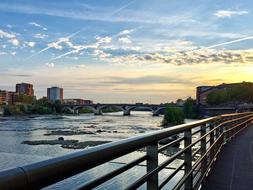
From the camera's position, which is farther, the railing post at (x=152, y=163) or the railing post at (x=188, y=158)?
the railing post at (x=188, y=158)

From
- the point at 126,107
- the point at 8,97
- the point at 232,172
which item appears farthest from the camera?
the point at 8,97

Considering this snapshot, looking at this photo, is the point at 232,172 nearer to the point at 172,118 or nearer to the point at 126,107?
the point at 172,118

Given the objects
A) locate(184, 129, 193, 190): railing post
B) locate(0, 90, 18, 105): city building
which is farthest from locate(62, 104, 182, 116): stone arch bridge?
locate(184, 129, 193, 190): railing post

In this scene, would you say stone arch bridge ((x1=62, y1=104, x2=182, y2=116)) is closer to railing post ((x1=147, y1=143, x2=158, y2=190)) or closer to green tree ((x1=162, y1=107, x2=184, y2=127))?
green tree ((x1=162, y1=107, x2=184, y2=127))

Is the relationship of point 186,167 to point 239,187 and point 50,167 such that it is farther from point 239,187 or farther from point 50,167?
point 50,167

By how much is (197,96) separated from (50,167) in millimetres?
176237

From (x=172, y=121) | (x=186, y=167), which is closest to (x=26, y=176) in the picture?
(x=186, y=167)

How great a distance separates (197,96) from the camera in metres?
174

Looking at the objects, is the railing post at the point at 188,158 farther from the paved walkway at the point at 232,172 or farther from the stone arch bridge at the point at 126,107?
the stone arch bridge at the point at 126,107

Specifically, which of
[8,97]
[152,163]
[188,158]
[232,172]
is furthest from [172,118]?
[8,97]

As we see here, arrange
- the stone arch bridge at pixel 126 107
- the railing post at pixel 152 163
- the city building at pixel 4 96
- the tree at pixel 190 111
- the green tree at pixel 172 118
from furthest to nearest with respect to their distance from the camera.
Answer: the city building at pixel 4 96 → the stone arch bridge at pixel 126 107 → the tree at pixel 190 111 → the green tree at pixel 172 118 → the railing post at pixel 152 163

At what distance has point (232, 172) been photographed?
7031 millimetres

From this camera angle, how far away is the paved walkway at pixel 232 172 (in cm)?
588

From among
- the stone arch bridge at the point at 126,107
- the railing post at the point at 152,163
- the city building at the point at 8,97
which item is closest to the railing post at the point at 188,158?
the railing post at the point at 152,163
